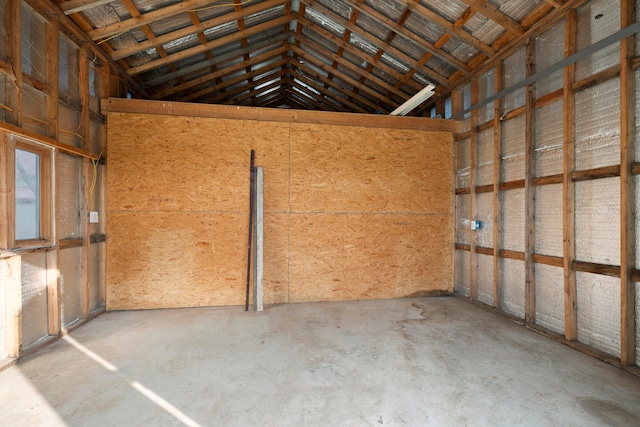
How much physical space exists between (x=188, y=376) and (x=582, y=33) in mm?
4914

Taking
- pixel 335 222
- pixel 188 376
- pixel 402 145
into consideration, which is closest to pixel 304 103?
pixel 402 145

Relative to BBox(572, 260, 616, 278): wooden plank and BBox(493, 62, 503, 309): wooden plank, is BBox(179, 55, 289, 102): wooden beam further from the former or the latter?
BBox(572, 260, 616, 278): wooden plank

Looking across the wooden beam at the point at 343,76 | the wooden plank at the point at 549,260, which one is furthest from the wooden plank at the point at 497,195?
the wooden beam at the point at 343,76

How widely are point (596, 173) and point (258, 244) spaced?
3.80 meters

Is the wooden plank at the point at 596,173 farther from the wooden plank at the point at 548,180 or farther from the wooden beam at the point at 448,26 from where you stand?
the wooden beam at the point at 448,26

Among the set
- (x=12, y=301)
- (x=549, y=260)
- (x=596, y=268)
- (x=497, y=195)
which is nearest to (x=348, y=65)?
(x=497, y=195)

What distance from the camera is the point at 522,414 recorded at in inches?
76.5

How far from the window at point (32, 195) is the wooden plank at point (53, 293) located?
7.7 inches

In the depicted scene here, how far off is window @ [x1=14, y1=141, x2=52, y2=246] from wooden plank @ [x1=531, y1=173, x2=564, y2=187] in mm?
5343

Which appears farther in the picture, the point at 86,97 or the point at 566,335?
the point at 86,97

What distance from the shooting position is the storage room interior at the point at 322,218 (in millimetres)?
2303

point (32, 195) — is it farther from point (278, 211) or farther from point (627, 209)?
point (627, 209)

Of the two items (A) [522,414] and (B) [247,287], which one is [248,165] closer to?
(B) [247,287]

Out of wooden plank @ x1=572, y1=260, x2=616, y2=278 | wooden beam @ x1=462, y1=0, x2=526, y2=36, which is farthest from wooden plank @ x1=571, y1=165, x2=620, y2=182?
wooden beam @ x1=462, y1=0, x2=526, y2=36
